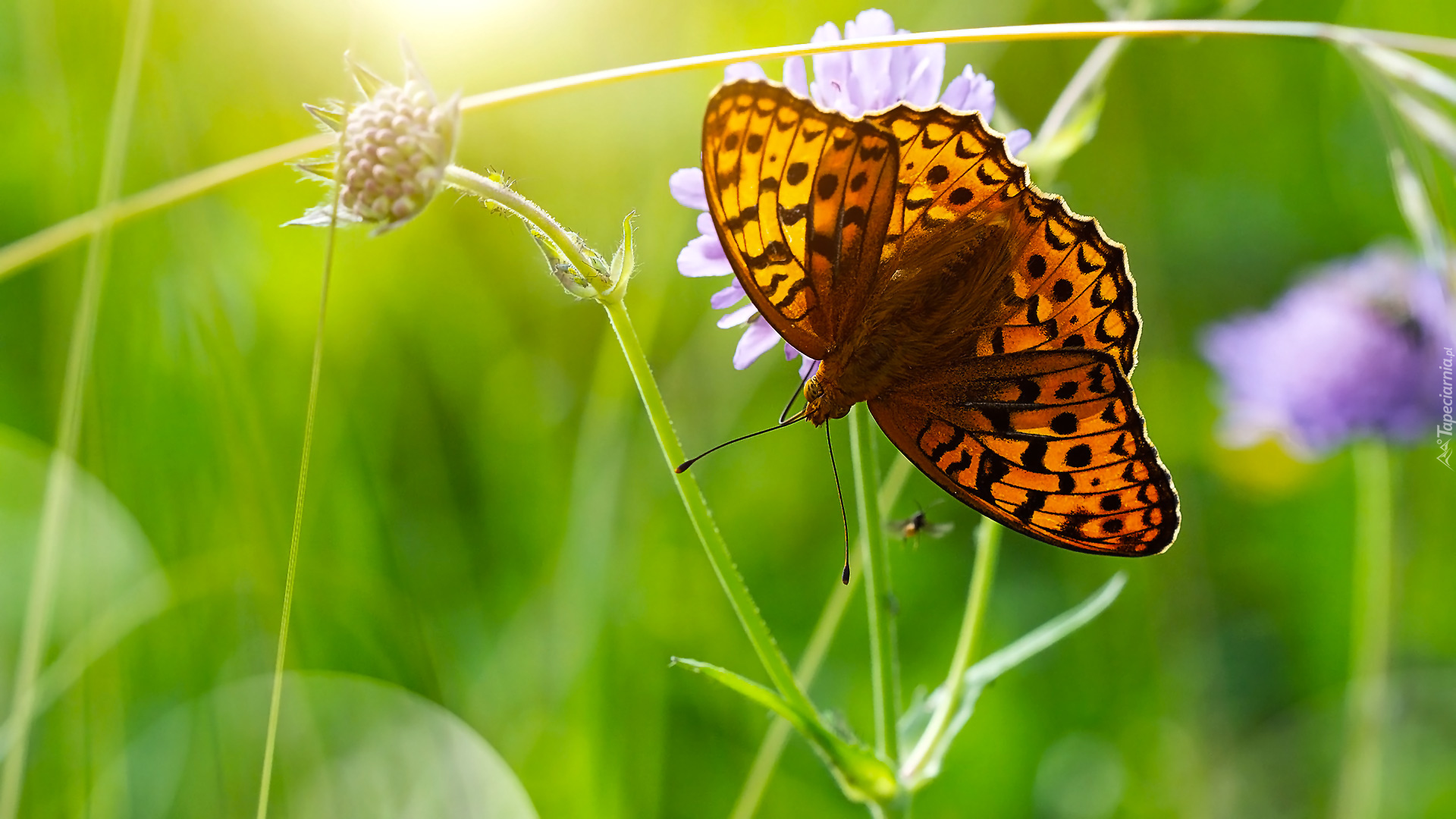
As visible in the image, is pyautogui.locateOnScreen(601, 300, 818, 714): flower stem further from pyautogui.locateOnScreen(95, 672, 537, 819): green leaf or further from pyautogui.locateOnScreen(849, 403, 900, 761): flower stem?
pyautogui.locateOnScreen(95, 672, 537, 819): green leaf

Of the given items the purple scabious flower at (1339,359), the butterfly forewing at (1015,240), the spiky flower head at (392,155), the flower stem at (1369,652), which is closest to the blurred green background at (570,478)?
the flower stem at (1369,652)

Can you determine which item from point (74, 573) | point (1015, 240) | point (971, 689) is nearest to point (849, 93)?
point (1015, 240)

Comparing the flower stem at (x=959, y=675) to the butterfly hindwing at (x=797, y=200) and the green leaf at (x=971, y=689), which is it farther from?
the butterfly hindwing at (x=797, y=200)

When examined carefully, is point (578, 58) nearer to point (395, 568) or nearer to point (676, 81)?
point (676, 81)

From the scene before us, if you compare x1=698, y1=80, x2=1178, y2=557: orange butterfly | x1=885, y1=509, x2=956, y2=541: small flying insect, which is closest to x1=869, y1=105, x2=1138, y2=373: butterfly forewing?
x1=698, y1=80, x2=1178, y2=557: orange butterfly

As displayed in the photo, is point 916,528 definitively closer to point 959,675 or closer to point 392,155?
point 959,675

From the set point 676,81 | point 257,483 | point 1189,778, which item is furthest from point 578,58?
point 1189,778
